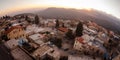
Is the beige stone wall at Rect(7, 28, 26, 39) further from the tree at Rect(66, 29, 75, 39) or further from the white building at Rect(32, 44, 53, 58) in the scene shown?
the tree at Rect(66, 29, 75, 39)

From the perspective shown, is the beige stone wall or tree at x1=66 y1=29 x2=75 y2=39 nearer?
the beige stone wall

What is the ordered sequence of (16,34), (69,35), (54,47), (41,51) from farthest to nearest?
(69,35) → (16,34) → (54,47) → (41,51)

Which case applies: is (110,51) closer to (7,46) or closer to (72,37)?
(72,37)

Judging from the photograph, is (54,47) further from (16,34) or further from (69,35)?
(16,34)

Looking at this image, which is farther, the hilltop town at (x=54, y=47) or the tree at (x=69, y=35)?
the tree at (x=69, y=35)

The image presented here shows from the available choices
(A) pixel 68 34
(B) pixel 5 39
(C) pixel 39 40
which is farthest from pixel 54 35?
(B) pixel 5 39

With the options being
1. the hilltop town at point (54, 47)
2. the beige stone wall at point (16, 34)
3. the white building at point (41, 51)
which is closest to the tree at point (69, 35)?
the hilltop town at point (54, 47)

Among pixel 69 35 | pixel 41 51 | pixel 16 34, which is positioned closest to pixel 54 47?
pixel 41 51

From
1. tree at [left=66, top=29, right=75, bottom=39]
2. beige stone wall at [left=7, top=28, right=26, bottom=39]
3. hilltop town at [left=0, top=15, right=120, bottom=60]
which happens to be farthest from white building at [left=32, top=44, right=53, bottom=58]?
tree at [left=66, top=29, right=75, bottom=39]

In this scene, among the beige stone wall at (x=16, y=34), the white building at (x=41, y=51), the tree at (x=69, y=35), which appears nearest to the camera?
the white building at (x=41, y=51)

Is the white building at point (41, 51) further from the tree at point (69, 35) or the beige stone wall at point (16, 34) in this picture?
the tree at point (69, 35)

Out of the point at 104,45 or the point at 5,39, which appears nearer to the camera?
the point at 5,39
